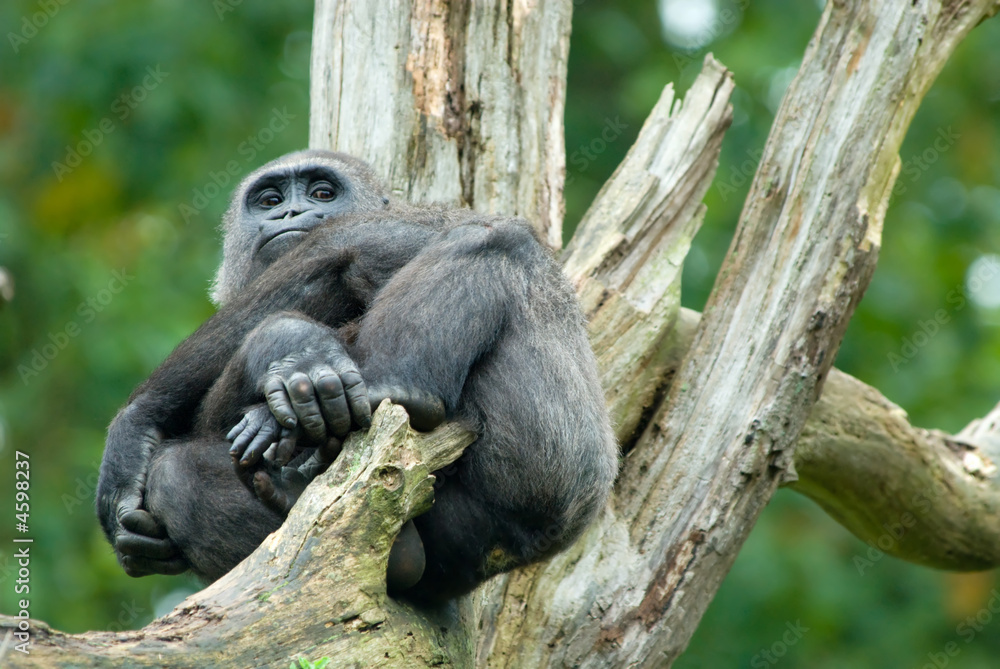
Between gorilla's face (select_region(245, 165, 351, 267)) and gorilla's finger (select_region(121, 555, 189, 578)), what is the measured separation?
5.02 feet

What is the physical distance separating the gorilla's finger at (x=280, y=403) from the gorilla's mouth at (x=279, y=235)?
1.48 meters

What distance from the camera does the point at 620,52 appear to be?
11836 millimetres

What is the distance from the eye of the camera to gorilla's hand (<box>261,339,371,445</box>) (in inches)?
119

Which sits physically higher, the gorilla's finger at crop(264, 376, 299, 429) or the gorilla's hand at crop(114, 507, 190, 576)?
the gorilla's finger at crop(264, 376, 299, 429)

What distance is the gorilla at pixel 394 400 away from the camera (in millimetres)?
3178

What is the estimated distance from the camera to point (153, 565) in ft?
11.5

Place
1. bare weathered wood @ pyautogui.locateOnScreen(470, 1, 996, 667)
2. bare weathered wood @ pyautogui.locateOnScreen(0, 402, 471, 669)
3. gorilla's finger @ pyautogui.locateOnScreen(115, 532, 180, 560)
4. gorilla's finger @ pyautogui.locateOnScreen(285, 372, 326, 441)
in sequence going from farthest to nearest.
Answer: bare weathered wood @ pyautogui.locateOnScreen(470, 1, 996, 667)
gorilla's finger @ pyautogui.locateOnScreen(115, 532, 180, 560)
gorilla's finger @ pyautogui.locateOnScreen(285, 372, 326, 441)
bare weathered wood @ pyautogui.locateOnScreen(0, 402, 471, 669)

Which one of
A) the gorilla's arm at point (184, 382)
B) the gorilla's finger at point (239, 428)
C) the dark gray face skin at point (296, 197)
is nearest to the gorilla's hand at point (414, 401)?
the gorilla's finger at point (239, 428)

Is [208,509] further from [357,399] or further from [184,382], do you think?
A: [357,399]

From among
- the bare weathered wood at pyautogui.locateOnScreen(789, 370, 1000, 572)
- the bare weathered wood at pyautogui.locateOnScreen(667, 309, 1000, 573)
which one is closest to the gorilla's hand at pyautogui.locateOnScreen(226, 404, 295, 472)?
the bare weathered wood at pyautogui.locateOnScreen(667, 309, 1000, 573)


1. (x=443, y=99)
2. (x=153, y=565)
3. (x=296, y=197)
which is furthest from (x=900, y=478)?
(x=153, y=565)

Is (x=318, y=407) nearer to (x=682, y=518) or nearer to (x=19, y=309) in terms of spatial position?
(x=682, y=518)

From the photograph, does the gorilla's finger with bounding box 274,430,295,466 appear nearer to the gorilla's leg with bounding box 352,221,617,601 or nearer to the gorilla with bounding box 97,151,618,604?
the gorilla with bounding box 97,151,618,604

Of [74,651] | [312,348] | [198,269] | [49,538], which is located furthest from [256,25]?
[74,651]
